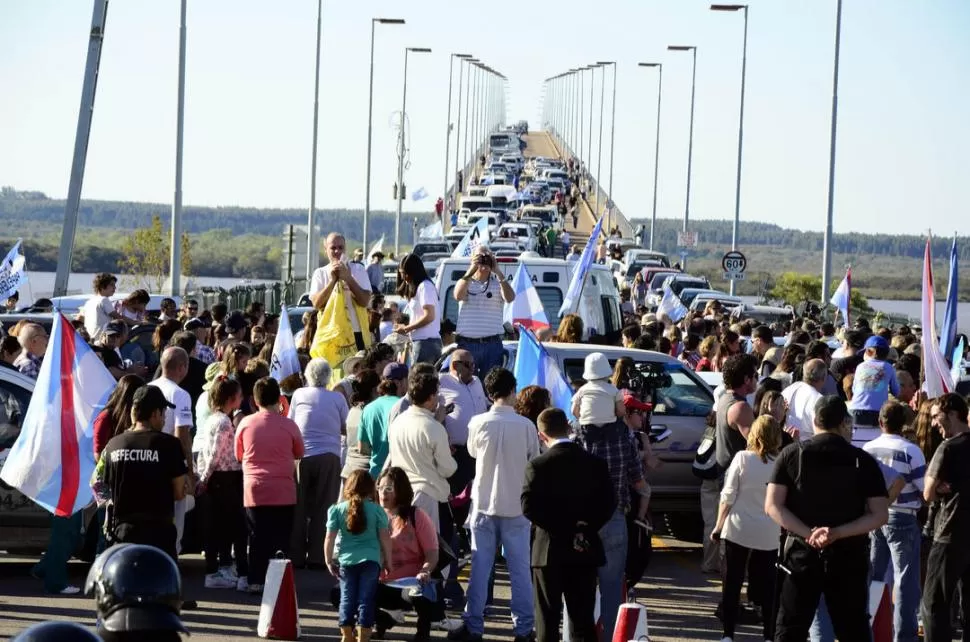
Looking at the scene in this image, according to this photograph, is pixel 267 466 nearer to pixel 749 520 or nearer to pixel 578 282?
pixel 749 520

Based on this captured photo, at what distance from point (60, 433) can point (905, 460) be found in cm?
519

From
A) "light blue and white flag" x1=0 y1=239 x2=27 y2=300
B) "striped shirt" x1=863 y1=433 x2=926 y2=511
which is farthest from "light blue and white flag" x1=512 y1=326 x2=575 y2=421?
"light blue and white flag" x1=0 y1=239 x2=27 y2=300

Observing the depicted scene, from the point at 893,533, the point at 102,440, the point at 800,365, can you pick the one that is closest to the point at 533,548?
the point at 893,533

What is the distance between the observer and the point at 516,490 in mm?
10859

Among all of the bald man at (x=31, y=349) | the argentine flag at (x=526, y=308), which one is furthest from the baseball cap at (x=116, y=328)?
the argentine flag at (x=526, y=308)

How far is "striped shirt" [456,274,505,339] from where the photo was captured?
53.1ft

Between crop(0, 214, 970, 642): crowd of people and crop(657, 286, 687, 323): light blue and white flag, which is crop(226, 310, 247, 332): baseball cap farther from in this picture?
crop(657, 286, 687, 323): light blue and white flag

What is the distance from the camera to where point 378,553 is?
1054cm

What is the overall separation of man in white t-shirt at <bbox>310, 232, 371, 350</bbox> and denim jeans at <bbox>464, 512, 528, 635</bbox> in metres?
4.83

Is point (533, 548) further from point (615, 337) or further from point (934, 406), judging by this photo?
point (615, 337)

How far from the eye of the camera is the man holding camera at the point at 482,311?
16172 millimetres

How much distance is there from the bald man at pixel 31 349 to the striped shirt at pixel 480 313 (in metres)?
3.95

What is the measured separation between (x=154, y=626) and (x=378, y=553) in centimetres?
674

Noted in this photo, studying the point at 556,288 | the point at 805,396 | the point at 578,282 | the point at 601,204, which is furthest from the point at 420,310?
the point at 601,204
